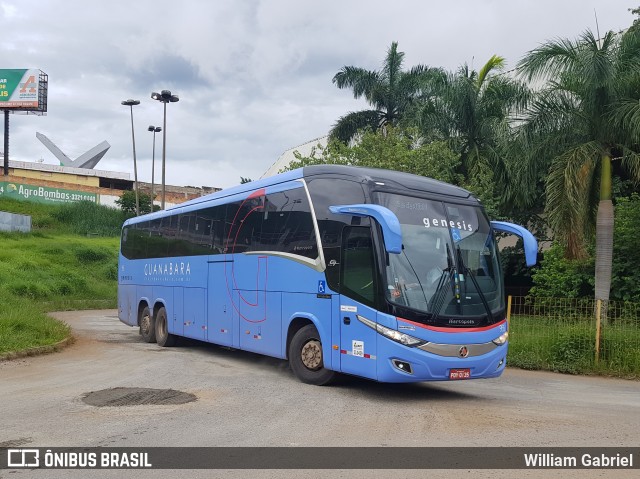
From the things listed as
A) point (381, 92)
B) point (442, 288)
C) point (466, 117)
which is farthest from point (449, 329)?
point (381, 92)

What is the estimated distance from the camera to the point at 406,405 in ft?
30.6

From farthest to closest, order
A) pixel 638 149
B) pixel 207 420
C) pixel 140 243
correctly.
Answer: pixel 140 243
pixel 638 149
pixel 207 420

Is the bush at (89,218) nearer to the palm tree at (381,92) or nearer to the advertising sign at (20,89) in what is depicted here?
the advertising sign at (20,89)

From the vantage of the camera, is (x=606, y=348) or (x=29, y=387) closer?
(x=29, y=387)

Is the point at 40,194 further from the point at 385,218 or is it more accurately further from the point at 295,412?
the point at 385,218

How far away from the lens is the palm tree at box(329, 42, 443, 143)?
3672cm

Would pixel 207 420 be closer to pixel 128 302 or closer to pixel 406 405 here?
pixel 406 405

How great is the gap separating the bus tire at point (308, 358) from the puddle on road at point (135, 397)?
6.47 ft

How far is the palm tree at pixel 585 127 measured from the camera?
642 inches

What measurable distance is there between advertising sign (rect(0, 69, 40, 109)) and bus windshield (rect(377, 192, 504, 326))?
65.1 m

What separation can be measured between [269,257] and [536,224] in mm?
18539

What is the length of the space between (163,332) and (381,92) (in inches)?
914

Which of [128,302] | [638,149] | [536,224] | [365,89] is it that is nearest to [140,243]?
[128,302]

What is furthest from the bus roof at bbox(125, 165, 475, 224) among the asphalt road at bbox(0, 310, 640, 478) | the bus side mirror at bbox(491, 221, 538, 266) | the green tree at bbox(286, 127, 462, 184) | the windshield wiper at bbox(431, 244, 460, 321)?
the green tree at bbox(286, 127, 462, 184)
